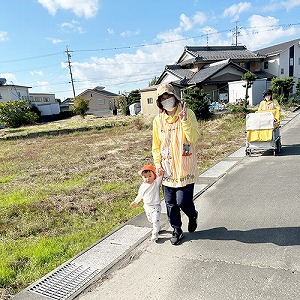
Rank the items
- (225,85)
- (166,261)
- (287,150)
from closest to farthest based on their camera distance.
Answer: (166,261), (287,150), (225,85)

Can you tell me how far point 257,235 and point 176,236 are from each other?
96cm

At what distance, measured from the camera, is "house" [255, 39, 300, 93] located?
101 ft

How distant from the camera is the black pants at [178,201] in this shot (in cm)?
292

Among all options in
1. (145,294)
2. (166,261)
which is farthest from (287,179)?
(145,294)

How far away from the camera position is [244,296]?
85.3 inches

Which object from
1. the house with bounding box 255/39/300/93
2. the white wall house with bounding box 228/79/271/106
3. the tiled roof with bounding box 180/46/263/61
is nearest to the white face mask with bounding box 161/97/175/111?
the white wall house with bounding box 228/79/271/106

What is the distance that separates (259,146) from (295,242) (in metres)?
4.35

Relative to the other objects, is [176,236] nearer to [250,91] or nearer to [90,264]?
[90,264]

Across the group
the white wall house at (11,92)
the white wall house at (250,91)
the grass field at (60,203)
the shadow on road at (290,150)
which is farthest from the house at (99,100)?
the shadow on road at (290,150)

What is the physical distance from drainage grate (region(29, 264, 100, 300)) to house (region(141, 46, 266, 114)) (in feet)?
A: 69.0

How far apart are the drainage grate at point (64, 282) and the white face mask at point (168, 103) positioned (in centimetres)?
189

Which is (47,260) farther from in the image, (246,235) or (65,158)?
(65,158)

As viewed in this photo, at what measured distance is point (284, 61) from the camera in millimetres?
31344

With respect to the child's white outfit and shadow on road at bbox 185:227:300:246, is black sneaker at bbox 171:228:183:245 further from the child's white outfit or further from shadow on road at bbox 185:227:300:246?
the child's white outfit
